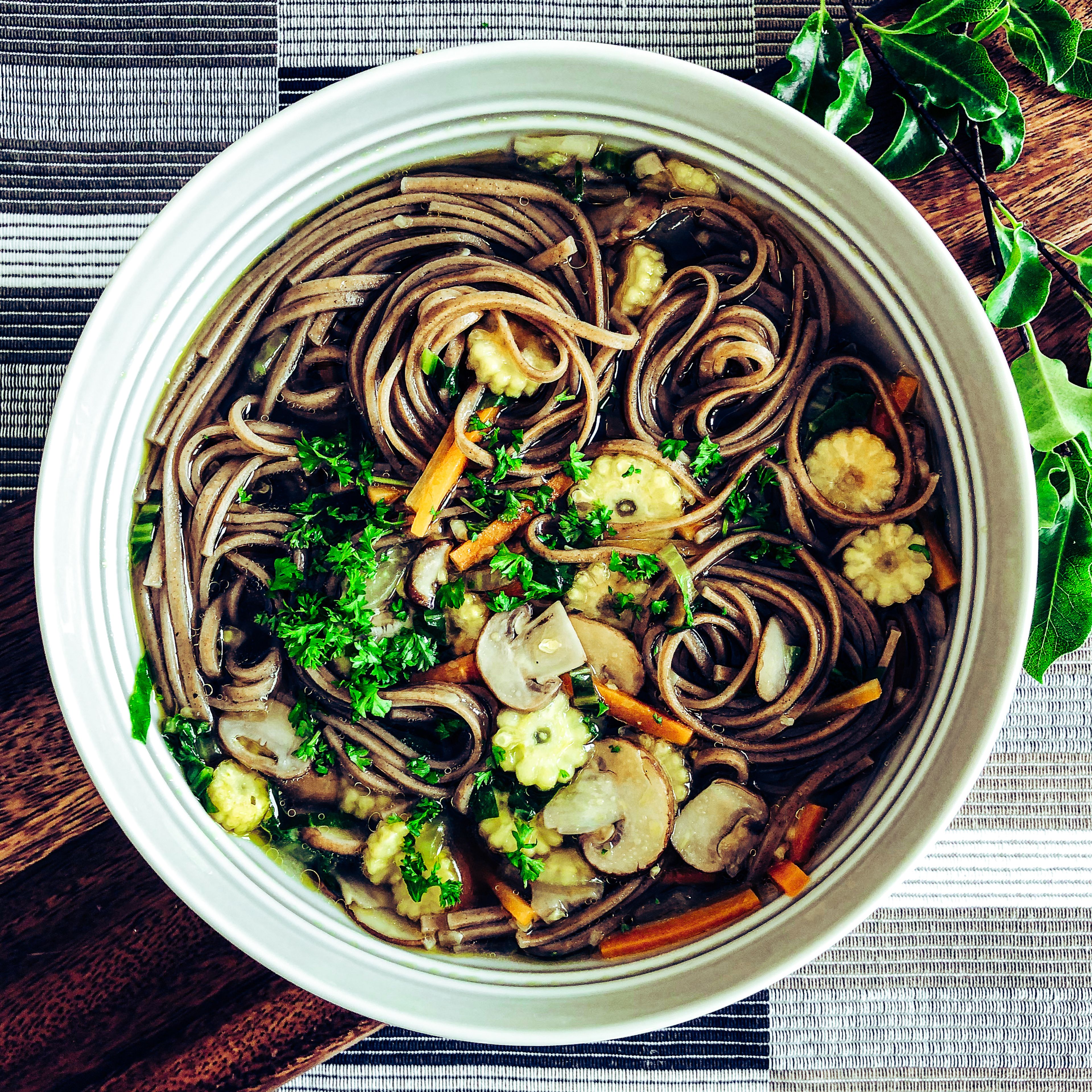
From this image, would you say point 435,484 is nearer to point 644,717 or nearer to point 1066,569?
point 644,717

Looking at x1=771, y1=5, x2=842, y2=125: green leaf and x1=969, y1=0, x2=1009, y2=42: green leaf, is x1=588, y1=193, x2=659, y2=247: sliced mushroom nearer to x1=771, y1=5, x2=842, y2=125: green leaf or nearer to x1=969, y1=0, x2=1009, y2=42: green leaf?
x1=771, y1=5, x2=842, y2=125: green leaf

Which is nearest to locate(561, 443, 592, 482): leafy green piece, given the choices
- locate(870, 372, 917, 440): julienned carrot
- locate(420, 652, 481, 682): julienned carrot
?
locate(420, 652, 481, 682): julienned carrot

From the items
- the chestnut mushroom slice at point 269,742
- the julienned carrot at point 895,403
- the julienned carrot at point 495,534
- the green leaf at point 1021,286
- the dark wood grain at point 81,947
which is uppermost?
the green leaf at point 1021,286

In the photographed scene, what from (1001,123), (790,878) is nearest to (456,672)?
(790,878)

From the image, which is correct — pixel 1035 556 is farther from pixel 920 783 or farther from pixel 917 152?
pixel 917 152

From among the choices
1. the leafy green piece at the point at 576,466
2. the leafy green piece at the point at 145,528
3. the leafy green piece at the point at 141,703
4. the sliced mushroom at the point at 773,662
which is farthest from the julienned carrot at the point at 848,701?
the leafy green piece at the point at 145,528

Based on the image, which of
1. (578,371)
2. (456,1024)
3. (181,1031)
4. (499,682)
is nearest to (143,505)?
(499,682)

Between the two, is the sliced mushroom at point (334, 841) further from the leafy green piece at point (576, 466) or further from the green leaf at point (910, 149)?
the green leaf at point (910, 149)
